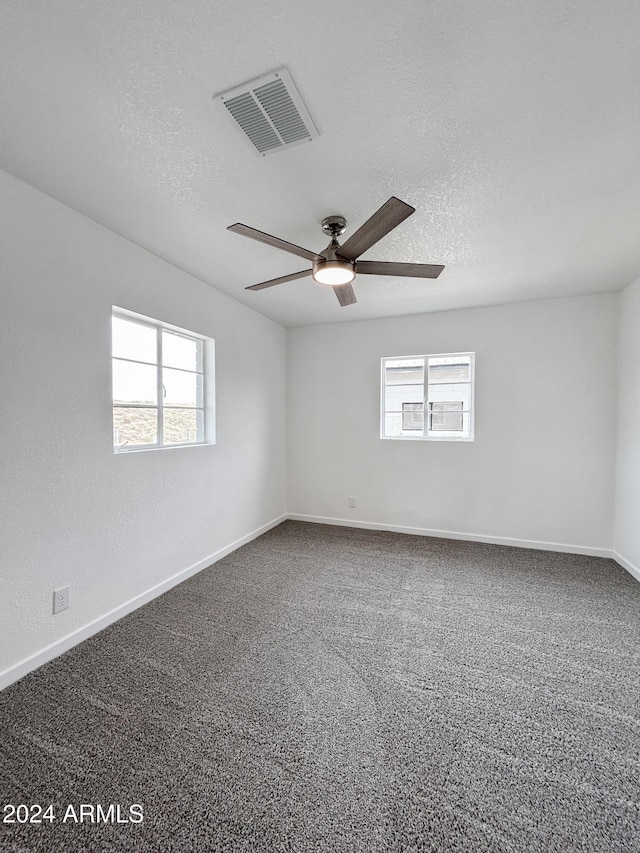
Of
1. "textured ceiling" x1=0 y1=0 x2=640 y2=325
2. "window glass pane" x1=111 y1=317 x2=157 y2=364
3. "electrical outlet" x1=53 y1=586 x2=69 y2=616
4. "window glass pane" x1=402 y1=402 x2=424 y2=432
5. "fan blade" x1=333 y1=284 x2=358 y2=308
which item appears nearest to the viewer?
"textured ceiling" x1=0 y1=0 x2=640 y2=325

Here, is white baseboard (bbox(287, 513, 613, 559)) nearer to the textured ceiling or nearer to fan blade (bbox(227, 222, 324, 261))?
the textured ceiling

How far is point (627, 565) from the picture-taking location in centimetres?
319

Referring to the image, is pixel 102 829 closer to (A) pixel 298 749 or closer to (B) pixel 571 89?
(A) pixel 298 749

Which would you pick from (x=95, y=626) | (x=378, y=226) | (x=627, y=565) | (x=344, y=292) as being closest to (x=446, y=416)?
(x=627, y=565)

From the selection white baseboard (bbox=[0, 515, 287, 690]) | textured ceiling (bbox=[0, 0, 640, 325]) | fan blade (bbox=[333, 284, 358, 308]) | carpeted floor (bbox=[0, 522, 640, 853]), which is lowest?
carpeted floor (bbox=[0, 522, 640, 853])

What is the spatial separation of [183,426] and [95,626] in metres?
1.54

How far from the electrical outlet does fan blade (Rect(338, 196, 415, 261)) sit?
8.22ft

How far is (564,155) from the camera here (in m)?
1.63

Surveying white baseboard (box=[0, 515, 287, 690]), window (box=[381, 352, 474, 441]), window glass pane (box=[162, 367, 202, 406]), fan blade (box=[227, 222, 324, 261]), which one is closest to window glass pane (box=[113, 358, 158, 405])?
window glass pane (box=[162, 367, 202, 406])

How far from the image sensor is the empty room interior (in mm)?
1191

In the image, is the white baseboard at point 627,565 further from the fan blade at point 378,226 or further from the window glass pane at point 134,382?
the window glass pane at point 134,382

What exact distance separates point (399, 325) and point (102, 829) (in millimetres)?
4278

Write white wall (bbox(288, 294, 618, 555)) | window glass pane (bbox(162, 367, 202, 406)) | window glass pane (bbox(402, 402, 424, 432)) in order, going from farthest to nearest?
window glass pane (bbox(402, 402, 424, 432))
white wall (bbox(288, 294, 618, 555))
window glass pane (bbox(162, 367, 202, 406))

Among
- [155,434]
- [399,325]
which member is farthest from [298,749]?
[399,325]
